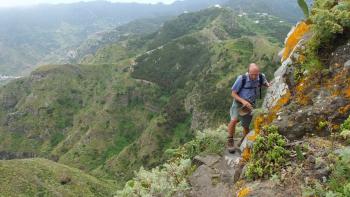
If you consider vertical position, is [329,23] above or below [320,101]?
above

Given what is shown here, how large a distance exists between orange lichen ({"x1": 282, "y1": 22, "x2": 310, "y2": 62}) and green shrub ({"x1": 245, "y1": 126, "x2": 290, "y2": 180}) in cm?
→ 518

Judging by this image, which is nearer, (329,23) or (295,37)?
(329,23)

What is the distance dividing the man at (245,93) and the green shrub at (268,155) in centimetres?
289

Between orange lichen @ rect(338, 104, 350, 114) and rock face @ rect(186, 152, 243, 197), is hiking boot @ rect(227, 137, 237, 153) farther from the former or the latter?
orange lichen @ rect(338, 104, 350, 114)

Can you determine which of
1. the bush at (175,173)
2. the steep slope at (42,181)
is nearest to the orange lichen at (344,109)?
the bush at (175,173)

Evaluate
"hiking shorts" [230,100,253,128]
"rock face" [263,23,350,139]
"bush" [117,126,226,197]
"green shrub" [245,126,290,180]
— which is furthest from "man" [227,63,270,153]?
"green shrub" [245,126,290,180]

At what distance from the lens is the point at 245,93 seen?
49.2ft

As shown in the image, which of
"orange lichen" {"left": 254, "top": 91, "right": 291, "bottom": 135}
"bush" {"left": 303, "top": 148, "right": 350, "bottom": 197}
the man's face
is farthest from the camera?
the man's face

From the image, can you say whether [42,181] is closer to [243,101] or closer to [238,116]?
[238,116]

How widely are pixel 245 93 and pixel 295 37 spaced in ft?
10.5

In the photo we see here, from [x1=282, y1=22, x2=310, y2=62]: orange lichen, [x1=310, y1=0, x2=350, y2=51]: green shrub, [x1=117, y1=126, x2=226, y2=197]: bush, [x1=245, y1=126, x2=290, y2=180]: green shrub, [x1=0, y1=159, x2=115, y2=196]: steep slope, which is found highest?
[x1=310, y1=0, x2=350, y2=51]: green shrub

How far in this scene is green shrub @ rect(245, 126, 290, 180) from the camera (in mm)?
11156

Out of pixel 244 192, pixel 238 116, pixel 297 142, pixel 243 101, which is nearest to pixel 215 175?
pixel 238 116

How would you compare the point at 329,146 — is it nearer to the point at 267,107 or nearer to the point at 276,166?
the point at 276,166
